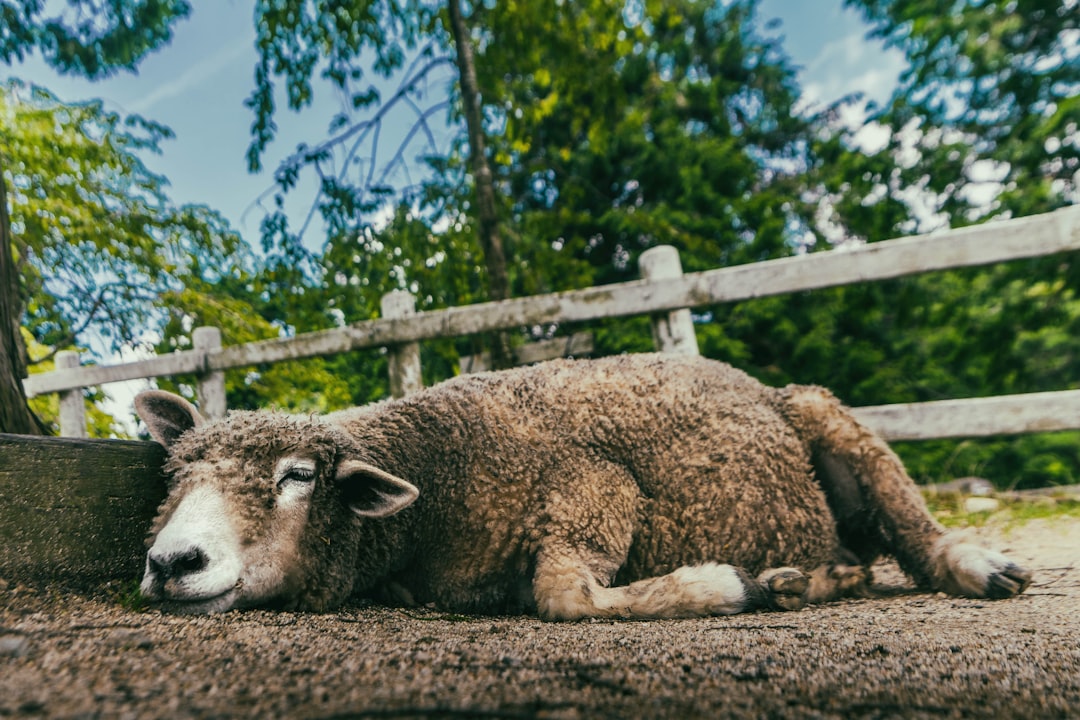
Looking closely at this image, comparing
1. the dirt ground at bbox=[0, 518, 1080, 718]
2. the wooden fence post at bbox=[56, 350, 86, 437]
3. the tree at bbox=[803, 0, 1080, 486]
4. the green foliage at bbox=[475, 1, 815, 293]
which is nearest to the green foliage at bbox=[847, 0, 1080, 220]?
the tree at bbox=[803, 0, 1080, 486]

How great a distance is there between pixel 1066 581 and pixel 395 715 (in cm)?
294

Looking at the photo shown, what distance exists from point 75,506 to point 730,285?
11.8 ft

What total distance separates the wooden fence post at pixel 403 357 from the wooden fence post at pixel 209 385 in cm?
174

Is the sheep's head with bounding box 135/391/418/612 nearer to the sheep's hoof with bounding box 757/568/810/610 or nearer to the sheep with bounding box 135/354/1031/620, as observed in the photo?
the sheep with bounding box 135/354/1031/620

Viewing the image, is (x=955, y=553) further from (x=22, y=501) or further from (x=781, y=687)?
(x=22, y=501)

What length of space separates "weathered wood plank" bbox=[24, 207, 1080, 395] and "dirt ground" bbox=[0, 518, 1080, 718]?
8.66ft

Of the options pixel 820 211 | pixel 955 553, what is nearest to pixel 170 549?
pixel 955 553

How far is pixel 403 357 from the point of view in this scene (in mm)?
4879

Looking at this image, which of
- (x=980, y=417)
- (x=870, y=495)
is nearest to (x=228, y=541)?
(x=870, y=495)

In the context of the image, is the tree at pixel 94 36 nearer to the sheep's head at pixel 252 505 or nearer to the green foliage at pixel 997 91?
the sheep's head at pixel 252 505

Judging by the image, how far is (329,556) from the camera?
7.16 ft

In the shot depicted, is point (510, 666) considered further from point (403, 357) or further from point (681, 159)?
point (681, 159)

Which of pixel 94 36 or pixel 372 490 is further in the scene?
pixel 94 36

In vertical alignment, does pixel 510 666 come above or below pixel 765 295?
below
